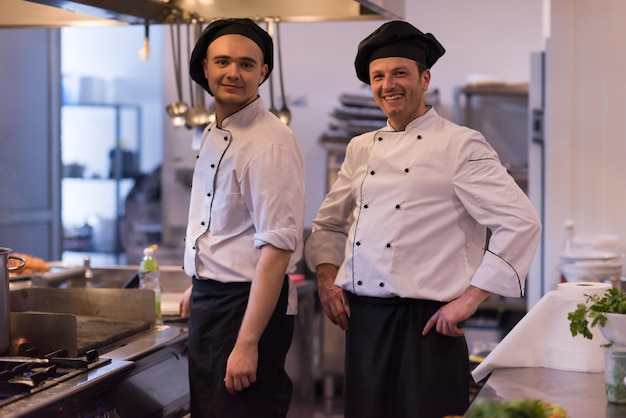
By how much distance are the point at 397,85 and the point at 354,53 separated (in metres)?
4.12

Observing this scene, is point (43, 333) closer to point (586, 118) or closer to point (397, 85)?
point (397, 85)

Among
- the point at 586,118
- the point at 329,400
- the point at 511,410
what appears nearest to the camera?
the point at 511,410

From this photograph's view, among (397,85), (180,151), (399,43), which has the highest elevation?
(399,43)

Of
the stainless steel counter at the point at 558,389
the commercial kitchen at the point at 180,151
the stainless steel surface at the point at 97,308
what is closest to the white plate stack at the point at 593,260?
the commercial kitchen at the point at 180,151

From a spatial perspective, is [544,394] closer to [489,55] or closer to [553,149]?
[553,149]

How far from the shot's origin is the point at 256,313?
212 cm

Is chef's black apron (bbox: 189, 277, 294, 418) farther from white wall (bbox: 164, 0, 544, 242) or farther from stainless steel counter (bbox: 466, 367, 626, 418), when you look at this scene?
white wall (bbox: 164, 0, 544, 242)

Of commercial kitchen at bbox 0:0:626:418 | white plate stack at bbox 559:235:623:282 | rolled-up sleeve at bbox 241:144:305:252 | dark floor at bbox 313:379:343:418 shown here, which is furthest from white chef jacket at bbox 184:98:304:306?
dark floor at bbox 313:379:343:418

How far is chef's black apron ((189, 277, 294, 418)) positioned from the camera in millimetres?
2191

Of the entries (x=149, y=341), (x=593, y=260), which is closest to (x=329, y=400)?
(x=593, y=260)

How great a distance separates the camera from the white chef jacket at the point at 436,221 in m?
2.15

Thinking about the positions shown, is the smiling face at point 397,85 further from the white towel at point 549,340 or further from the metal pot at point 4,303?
the metal pot at point 4,303

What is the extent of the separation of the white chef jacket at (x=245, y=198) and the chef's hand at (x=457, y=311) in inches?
15.5

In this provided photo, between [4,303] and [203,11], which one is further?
[203,11]
